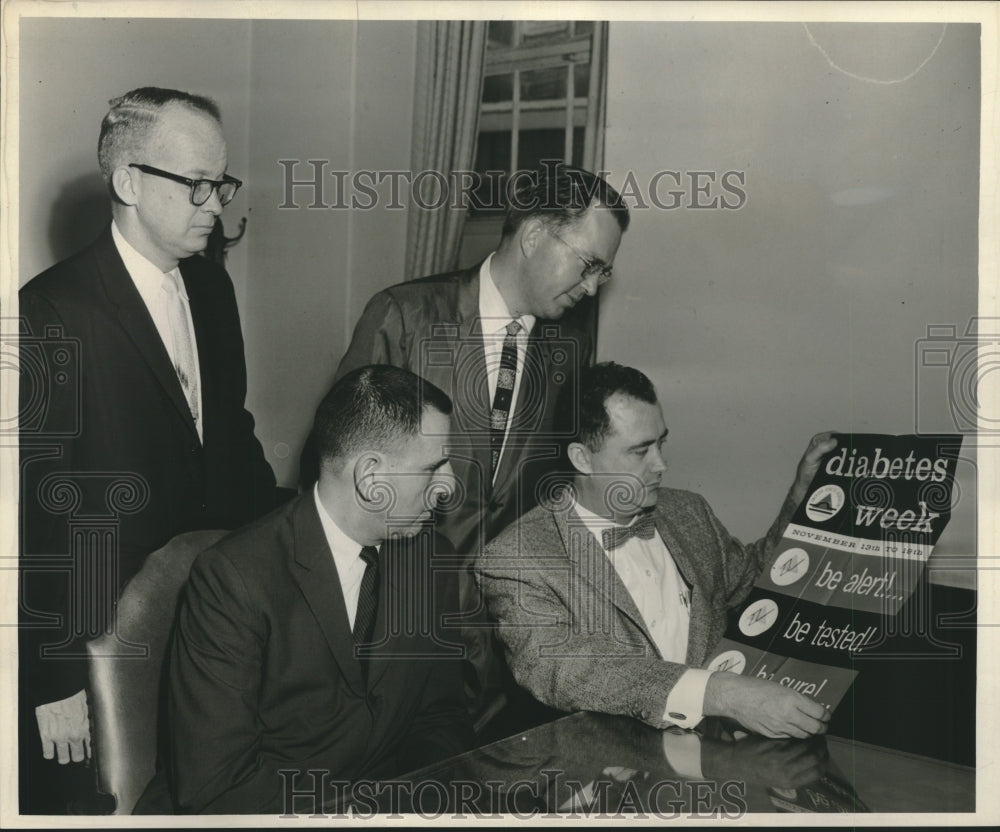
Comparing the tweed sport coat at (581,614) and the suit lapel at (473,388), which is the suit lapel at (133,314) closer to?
the suit lapel at (473,388)

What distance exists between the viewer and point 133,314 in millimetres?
2670

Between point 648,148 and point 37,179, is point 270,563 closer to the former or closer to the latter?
point 37,179

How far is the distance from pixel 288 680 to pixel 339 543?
13.7 inches

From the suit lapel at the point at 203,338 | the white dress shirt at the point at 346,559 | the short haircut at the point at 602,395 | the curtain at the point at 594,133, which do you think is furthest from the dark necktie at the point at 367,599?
the curtain at the point at 594,133

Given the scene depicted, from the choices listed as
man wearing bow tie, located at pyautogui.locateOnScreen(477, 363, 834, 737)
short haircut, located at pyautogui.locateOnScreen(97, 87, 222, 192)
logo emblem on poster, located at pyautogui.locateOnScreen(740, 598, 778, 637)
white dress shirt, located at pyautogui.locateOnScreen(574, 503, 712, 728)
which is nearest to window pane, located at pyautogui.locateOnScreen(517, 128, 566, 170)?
man wearing bow tie, located at pyautogui.locateOnScreen(477, 363, 834, 737)

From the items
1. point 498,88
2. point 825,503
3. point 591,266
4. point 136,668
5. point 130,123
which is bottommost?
point 136,668

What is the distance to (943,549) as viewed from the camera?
296 centimetres

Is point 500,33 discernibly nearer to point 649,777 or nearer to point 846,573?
point 846,573

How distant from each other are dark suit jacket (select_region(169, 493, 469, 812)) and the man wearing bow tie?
0.89 feet

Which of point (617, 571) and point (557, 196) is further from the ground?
point (557, 196)

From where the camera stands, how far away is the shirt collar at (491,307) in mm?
3006

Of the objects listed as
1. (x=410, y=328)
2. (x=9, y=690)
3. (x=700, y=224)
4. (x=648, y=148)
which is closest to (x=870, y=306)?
(x=700, y=224)

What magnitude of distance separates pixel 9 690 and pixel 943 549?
2661mm

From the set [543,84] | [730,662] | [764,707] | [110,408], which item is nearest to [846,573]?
[730,662]
